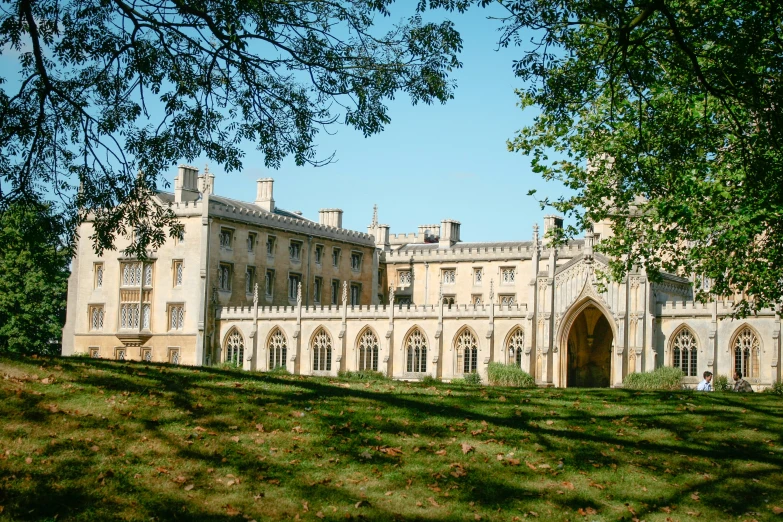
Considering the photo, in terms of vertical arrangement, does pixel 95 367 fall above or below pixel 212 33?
below

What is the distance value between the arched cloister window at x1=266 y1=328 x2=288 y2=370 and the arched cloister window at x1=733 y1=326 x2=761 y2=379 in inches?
919

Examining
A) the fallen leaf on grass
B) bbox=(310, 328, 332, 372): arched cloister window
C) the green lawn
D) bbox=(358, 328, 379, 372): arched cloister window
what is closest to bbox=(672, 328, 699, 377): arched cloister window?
bbox=(358, 328, 379, 372): arched cloister window

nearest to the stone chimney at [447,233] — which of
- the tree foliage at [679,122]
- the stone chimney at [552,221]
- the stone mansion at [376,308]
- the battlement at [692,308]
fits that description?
the stone mansion at [376,308]

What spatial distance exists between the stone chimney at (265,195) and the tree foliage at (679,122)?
1307 inches

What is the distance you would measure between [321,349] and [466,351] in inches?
327

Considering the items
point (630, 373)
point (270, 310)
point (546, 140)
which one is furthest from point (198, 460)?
point (270, 310)

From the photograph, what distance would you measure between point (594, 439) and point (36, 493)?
7.75m

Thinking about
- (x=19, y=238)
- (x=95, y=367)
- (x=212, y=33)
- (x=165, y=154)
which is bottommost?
(x=95, y=367)

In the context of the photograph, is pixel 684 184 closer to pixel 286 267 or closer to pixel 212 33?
pixel 212 33

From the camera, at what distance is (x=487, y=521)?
1163 cm

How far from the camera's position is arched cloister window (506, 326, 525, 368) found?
157ft

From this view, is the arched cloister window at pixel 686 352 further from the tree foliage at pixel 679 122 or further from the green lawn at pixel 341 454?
the green lawn at pixel 341 454

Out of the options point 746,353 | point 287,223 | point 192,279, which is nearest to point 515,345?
point 746,353

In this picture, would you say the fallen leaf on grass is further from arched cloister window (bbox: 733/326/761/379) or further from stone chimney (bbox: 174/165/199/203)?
stone chimney (bbox: 174/165/199/203)
